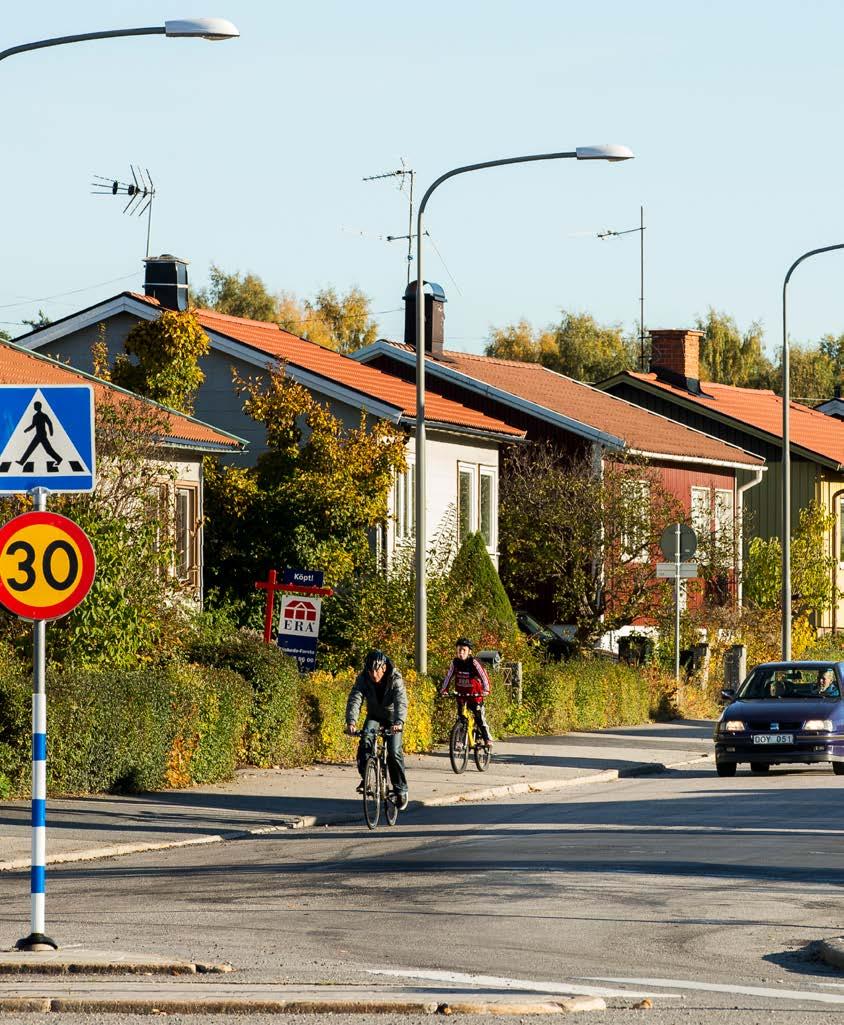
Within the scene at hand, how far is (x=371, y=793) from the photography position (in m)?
18.6

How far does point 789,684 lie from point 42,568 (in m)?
17.5

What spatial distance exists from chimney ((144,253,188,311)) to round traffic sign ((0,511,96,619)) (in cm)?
2867

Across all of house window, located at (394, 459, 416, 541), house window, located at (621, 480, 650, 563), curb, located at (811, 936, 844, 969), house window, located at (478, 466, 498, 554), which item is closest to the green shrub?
curb, located at (811, 936, 844, 969)

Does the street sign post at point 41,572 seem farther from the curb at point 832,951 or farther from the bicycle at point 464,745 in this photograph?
the bicycle at point 464,745

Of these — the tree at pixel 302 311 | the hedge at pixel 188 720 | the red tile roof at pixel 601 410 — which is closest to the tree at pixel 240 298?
the tree at pixel 302 311

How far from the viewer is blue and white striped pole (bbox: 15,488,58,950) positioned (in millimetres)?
10227

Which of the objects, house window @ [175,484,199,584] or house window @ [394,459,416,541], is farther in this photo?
house window @ [394,459,416,541]

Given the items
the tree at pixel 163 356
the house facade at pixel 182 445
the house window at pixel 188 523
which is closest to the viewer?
the house facade at pixel 182 445

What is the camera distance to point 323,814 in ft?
64.0

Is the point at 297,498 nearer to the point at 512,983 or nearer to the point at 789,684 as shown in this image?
the point at 789,684

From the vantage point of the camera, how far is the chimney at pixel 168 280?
39062 millimetres

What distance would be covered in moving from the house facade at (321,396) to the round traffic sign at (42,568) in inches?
1002

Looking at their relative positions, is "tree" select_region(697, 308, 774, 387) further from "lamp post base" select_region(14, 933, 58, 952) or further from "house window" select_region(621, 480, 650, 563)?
"lamp post base" select_region(14, 933, 58, 952)

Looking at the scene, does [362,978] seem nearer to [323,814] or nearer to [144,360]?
[323,814]
